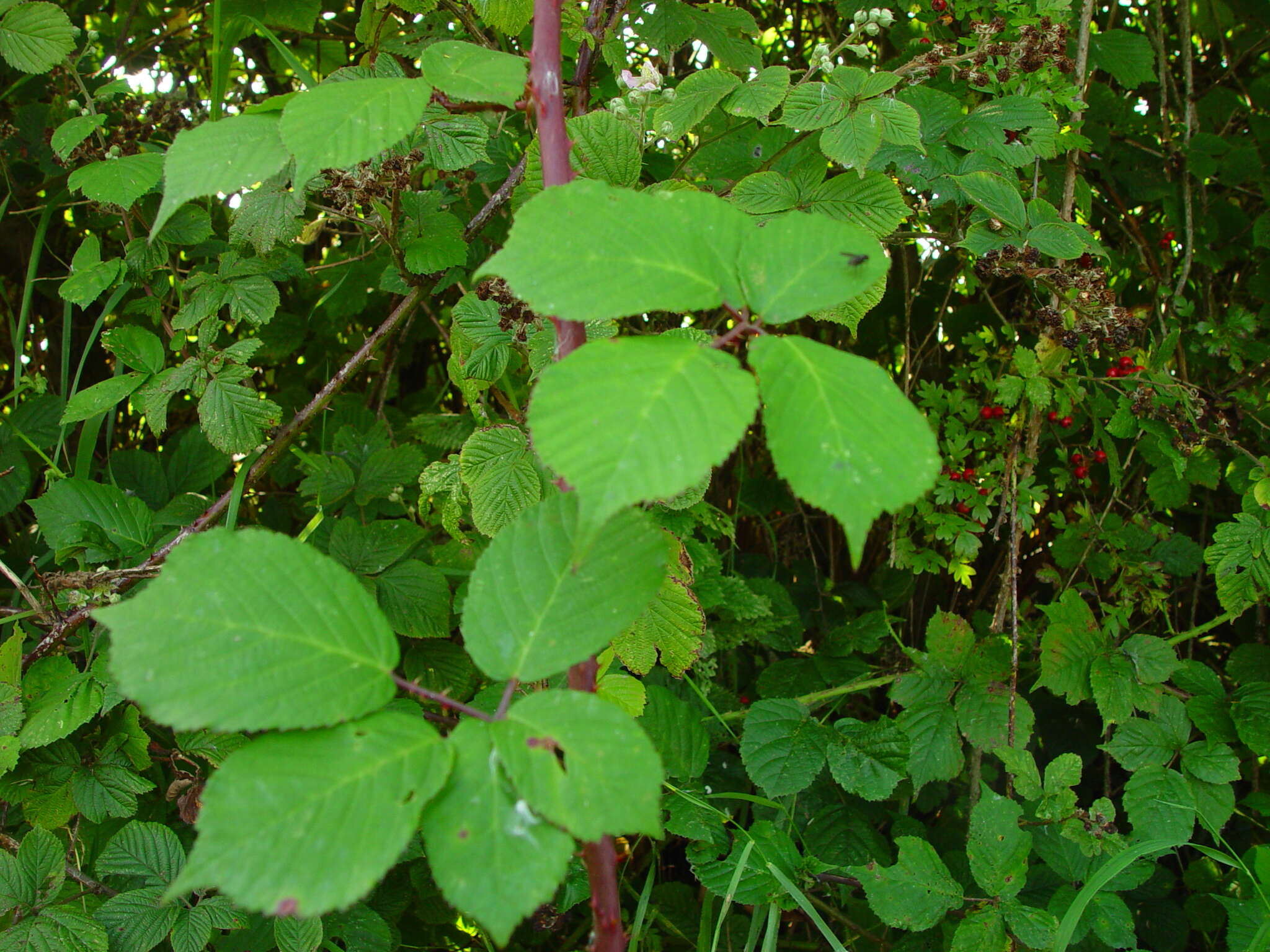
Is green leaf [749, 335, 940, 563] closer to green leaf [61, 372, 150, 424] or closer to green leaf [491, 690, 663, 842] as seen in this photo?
green leaf [491, 690, 663, 842]

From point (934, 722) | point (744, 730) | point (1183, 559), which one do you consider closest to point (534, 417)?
point (744, 730)

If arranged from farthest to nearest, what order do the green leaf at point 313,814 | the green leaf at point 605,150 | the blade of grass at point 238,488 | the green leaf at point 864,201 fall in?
1. the blade of grass at point 238,488
2. the green leaf at point 864,201
3. the green leaf at point 605,150
4. the green leaf at point 313,814

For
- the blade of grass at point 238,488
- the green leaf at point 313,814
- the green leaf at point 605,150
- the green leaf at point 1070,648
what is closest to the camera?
the green leaf at point 313,814

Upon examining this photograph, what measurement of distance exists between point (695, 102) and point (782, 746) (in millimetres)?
955

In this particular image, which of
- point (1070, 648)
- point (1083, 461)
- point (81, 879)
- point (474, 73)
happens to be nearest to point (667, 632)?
point (474, 73)

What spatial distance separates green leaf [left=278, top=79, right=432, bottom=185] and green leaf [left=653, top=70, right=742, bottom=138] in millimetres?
483

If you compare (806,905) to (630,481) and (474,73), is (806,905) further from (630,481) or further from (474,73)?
(474,73)

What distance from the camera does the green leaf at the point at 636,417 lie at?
1.54ft


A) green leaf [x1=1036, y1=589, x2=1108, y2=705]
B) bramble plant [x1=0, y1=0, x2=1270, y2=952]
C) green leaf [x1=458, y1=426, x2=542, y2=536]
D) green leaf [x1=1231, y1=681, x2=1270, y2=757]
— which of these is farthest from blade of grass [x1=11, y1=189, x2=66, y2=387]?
green leaf [x1=1231, y1=681, x2=1270, y2=757]

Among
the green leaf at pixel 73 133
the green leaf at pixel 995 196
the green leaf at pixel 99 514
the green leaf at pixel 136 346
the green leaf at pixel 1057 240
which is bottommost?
the green leaf at pixel 99 514

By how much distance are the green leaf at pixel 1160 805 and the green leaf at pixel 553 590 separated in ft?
3.69

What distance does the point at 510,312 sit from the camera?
1.12 m

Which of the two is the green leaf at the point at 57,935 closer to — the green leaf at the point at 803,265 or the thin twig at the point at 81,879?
the thin twig at the point at 81,879

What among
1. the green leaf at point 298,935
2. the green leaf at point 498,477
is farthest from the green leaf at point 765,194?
the green leaf at point 298,935
